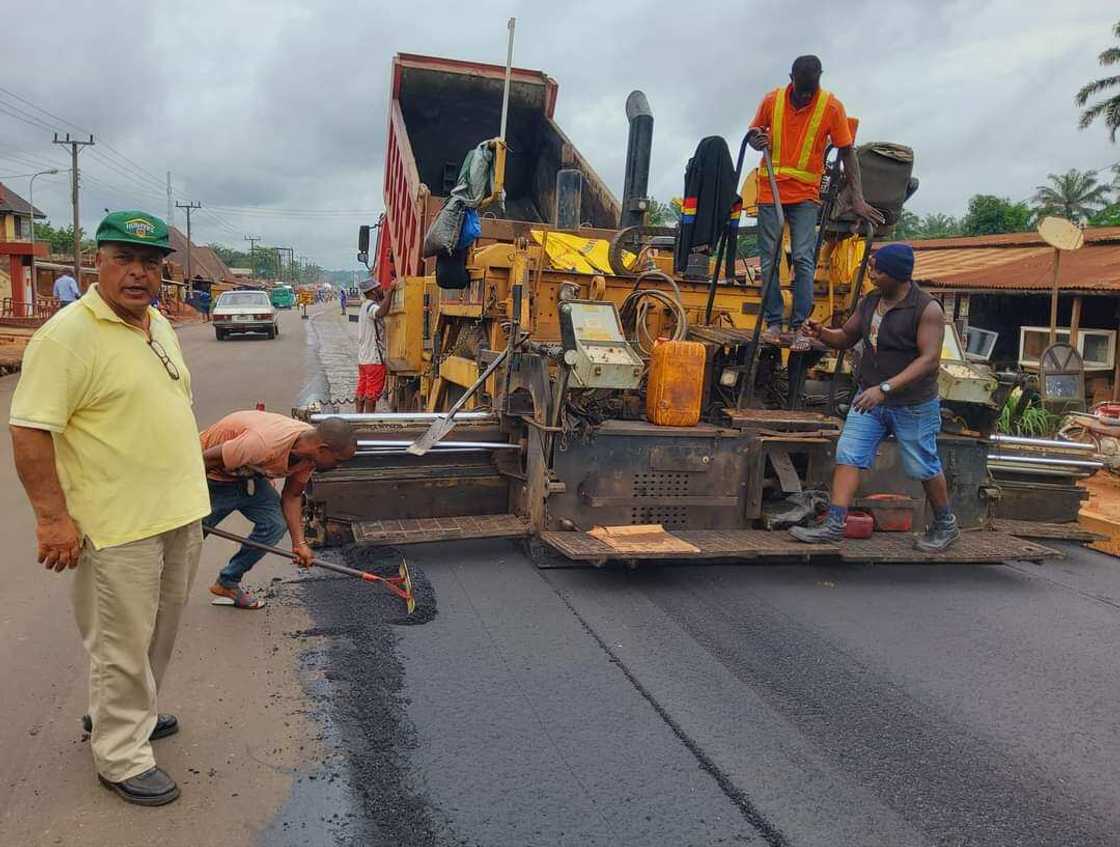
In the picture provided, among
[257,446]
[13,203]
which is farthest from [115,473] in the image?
[13,203]

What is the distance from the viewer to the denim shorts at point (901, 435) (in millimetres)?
4621

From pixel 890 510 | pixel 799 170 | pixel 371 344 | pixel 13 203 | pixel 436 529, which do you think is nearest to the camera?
pixel 436 529

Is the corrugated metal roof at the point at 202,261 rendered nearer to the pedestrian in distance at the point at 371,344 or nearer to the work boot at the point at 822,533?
the pedestrian in distance at the point at 371,344

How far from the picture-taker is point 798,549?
14.7ft

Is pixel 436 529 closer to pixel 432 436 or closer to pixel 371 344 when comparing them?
pixel 432 436

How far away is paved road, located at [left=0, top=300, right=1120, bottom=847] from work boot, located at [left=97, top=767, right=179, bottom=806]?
4 cm

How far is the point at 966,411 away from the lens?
5371 mm

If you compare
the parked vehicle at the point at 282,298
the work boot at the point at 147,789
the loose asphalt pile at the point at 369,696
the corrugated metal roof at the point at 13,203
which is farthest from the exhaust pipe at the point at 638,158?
the parked vehicle at the point at 282,298

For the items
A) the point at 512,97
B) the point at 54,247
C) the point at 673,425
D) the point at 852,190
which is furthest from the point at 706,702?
the point at 54,247

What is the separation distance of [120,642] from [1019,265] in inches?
663

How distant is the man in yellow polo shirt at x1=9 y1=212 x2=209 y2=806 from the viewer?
7.82ft

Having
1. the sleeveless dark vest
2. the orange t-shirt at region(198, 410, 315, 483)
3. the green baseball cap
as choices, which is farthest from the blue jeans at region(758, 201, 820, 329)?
the green baseball cap

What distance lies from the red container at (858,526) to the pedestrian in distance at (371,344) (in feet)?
16.4

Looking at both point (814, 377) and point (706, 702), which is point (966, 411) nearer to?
point (814, 377)
